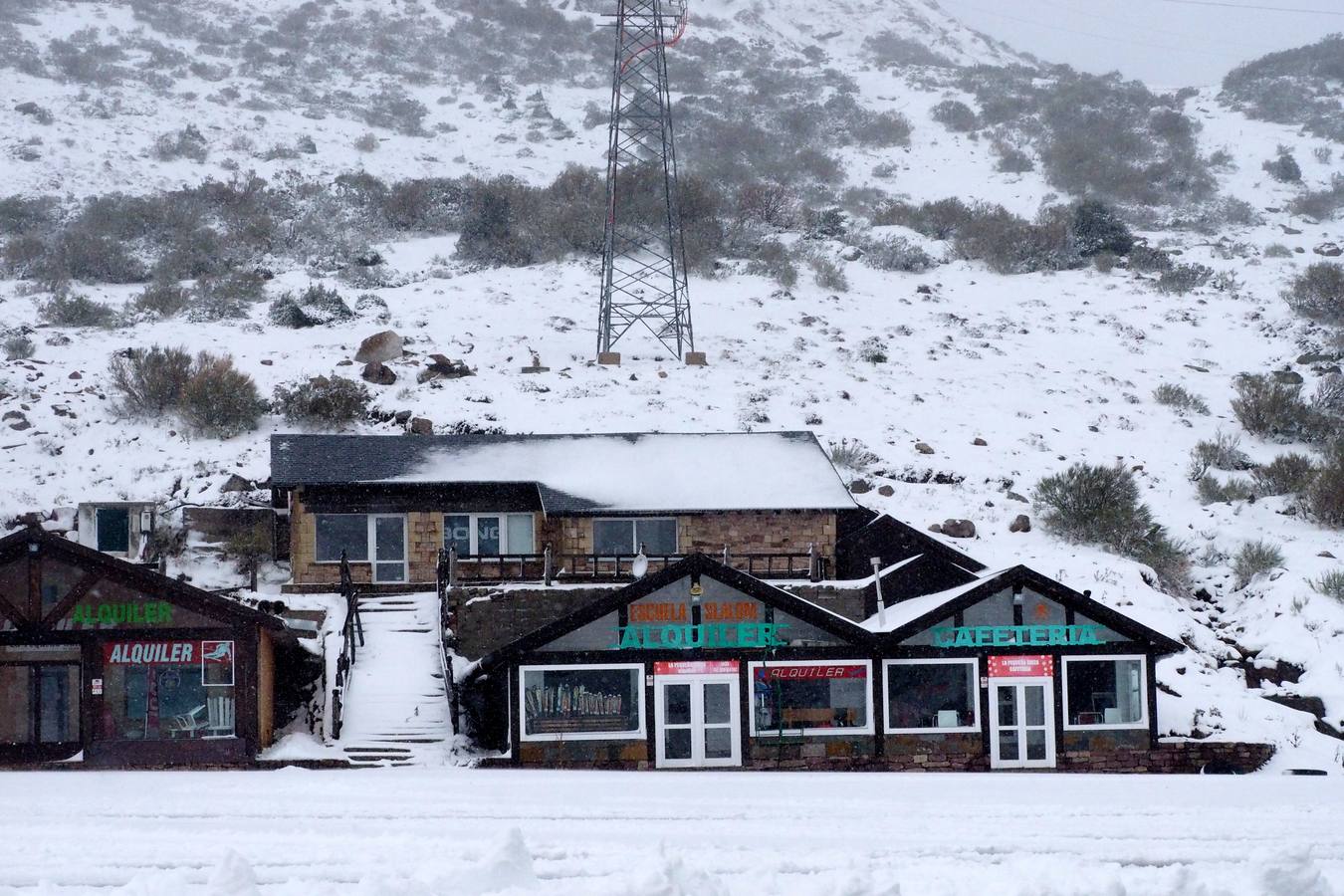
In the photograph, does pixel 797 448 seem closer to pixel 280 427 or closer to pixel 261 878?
pixel 280 427

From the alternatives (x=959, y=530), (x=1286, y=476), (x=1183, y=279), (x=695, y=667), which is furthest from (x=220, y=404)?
(x=1183, y=279)

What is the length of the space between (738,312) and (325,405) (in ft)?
62.5

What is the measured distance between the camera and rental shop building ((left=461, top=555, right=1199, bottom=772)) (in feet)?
82.8

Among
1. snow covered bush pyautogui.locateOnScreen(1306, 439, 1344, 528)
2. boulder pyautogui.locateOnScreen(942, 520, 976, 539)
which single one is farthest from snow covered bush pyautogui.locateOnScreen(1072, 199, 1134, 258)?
boulder pyautogui.locateOnScreen(942, 520, 976, 539)

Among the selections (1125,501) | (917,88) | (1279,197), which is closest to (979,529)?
(1125,501)

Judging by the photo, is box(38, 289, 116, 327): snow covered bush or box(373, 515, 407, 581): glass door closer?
box(373, 515, 407, 581): glass door

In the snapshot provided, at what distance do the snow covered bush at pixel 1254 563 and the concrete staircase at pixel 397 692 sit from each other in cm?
2023

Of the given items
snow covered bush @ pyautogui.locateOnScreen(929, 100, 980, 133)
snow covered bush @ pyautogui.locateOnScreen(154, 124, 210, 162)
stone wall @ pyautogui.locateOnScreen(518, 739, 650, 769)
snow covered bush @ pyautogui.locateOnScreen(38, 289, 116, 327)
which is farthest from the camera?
snow covered bush @ pyautogui.locateOnScreen(929, 100, 980, 133)

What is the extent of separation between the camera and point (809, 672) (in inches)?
1013

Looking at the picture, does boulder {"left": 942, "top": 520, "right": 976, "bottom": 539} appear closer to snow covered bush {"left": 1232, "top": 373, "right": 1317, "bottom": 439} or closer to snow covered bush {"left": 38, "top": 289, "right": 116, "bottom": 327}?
snow covered bush {"left": 1232, "top": 373, "right": 1317, "bottom": 439}

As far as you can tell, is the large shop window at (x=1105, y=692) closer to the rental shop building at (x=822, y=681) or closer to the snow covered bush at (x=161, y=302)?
the rental shop building at (x=822, y=681)

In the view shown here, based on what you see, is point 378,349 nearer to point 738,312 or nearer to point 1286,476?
point 738,312

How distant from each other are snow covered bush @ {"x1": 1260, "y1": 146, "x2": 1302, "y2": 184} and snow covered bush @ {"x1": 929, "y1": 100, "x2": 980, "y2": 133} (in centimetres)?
1721

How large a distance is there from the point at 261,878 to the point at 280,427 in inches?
1169
